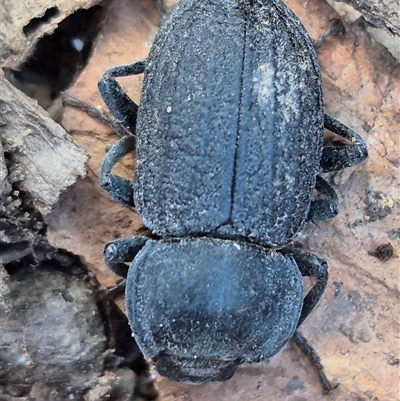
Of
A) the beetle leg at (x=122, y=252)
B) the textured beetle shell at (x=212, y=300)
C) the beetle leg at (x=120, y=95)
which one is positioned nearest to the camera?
the textured beetle shell at (x=212, y=300)

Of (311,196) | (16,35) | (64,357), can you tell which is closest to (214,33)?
(311,196)

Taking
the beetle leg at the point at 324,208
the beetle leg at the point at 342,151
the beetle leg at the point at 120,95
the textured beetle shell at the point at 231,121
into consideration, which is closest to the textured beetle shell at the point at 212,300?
the textured beetle shell at the point at 231,121

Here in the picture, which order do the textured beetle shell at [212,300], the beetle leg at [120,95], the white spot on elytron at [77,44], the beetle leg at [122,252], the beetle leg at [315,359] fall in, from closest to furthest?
1. the textured beetle shell at [212,300]
2. the beetle leg at [122,252]
3. the beetle leg at [120,95]
4. the beetle leg at [315,359]
5. the white spot on elytron at [77,44]

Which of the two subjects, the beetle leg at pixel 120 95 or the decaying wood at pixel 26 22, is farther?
the decaying wood at pixel 26 22

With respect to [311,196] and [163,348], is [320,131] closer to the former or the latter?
[311,196]

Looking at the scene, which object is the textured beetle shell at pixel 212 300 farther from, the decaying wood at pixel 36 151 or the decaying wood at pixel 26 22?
the decaying wood at pixel 26 22

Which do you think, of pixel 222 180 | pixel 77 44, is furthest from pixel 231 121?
pixel 77 44

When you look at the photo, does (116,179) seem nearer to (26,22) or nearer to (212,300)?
(212,300)
